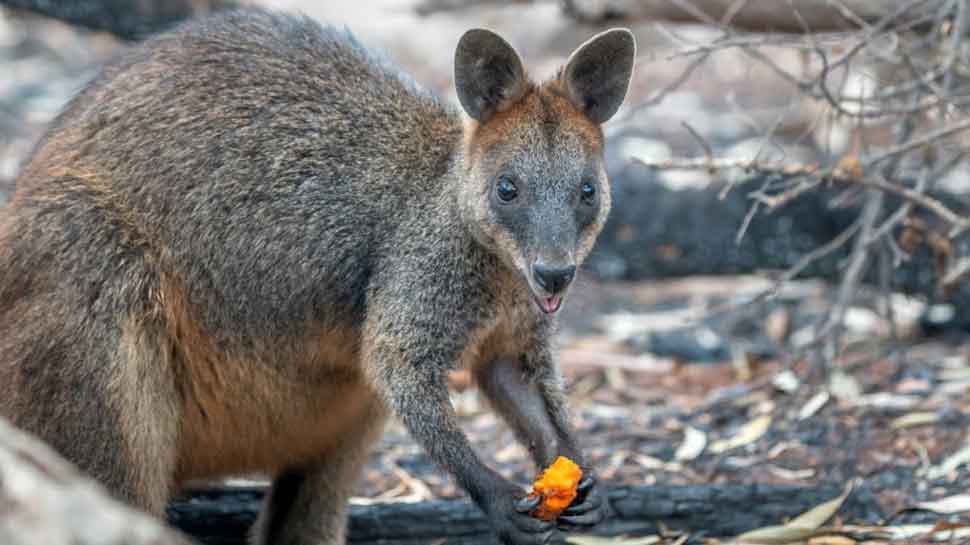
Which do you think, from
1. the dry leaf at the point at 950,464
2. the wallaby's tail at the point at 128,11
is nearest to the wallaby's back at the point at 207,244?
the wallaby's tail at the point at 128,11

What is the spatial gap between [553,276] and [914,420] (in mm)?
2654

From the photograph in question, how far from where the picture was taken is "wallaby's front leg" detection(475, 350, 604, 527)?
16.6 feet

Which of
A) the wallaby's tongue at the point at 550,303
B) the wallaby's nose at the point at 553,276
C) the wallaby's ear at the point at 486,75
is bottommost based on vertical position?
the wallaby's tongue at the point at 550,303

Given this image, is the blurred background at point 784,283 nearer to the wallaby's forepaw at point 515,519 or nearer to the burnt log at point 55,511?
the wallaby's forepaw at point 515,519

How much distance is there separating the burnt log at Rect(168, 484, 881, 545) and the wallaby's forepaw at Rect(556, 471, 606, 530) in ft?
1.94

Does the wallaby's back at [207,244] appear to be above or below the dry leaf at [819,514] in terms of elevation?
above

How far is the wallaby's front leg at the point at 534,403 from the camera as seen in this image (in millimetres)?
5062

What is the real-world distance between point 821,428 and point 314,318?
2.56m

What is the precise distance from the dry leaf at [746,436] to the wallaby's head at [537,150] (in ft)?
6.18

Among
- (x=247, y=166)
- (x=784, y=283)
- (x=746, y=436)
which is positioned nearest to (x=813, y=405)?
(x=746, y=436)

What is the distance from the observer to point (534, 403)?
201 inches

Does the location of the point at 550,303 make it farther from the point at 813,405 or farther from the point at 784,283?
the point at 813,405

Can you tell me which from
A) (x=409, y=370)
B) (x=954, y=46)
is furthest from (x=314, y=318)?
(x=954, y=46)

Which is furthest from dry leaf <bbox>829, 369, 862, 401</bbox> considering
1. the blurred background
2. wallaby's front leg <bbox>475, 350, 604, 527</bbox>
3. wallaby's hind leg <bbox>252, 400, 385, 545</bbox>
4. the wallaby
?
wallaby's hind leg <bbox>252, 400, 385, 545</bbox>
